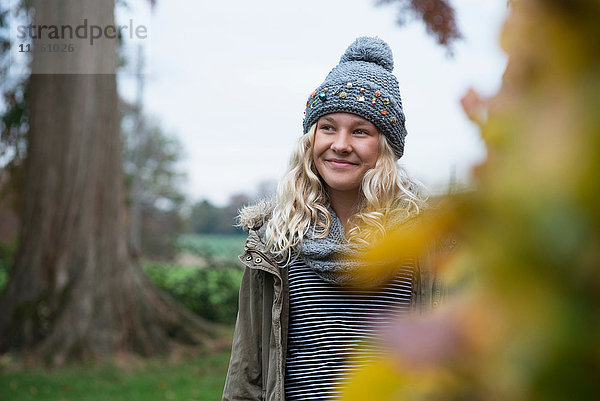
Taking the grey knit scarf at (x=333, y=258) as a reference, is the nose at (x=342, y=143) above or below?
above

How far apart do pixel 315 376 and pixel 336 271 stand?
0.34 m

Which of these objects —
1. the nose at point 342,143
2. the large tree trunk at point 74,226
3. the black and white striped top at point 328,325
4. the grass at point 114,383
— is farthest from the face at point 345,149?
the large tree trunk at point 74,226

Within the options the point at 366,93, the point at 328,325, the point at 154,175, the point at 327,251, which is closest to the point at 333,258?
the point at 327,251

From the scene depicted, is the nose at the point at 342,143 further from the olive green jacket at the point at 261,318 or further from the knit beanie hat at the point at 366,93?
the olive green jacket at the point at 261,318

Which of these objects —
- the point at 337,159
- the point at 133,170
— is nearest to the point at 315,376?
the point at 337,159

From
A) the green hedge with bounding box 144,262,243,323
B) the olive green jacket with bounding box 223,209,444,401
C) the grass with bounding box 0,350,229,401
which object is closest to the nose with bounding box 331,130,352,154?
the olive green jacket with bounding box 223,209,444,401

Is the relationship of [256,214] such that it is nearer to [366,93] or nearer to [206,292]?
[366,93]

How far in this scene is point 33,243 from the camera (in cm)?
670

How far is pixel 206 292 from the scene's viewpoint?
9297 mm

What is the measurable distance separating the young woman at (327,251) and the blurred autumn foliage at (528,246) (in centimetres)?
178

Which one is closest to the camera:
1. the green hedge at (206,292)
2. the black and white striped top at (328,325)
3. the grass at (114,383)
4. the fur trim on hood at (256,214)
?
the black and white striped top at (328,325)

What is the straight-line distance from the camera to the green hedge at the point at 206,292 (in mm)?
9227

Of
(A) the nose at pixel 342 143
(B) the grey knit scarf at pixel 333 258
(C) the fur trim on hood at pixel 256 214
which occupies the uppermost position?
(A) the nose at pixel 342 143

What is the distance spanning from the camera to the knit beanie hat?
2445mm
